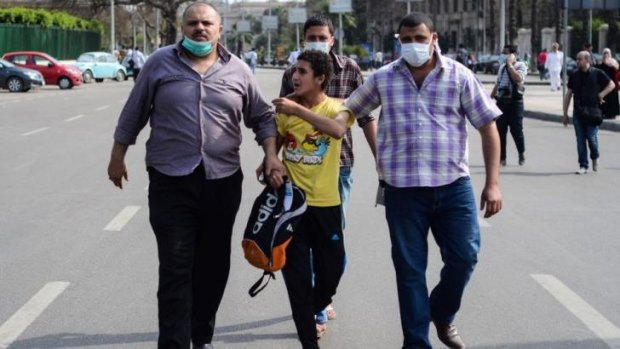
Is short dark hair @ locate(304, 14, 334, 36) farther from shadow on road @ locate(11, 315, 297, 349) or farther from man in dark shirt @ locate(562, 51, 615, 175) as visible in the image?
man in dark shirt @ locate(562, 51, 615, 175)

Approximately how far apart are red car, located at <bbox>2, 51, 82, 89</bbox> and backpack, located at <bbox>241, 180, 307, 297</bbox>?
43.0 m

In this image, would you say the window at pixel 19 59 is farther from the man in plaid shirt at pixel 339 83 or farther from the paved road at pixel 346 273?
the man in plaid shirt at pixel 339 83

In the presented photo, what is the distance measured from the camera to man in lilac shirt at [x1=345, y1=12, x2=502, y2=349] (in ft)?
19.6

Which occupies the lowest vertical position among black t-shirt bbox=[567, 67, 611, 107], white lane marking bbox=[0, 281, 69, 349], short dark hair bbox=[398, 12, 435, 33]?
white lane marking bbox=[0, 281, 69, 349]

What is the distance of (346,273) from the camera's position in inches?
347

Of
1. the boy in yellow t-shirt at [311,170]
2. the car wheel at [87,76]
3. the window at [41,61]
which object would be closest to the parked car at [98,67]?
the car wheel at [87,76]

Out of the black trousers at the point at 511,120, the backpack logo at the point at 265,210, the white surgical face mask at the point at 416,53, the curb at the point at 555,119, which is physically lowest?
the curb at the point at 555,119

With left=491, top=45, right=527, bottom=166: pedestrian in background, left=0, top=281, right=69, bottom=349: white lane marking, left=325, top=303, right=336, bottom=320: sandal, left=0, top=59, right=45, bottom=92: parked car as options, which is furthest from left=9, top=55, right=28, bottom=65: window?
left=325, top=303, right=336, bottom=320: sandal

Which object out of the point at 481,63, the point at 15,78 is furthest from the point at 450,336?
the point at 481,63

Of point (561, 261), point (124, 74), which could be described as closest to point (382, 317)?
point (561, 261)

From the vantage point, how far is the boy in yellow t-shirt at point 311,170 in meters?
6.00

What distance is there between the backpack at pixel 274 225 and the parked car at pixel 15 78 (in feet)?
128

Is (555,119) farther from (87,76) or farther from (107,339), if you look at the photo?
(87,76)

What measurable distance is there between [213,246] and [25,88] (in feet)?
130
